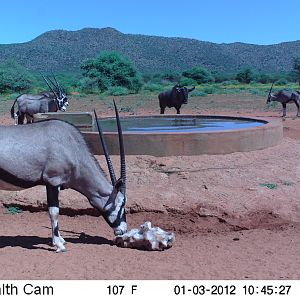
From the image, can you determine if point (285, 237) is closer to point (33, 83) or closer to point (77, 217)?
point (77, 217)

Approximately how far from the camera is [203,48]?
99938 millimetres

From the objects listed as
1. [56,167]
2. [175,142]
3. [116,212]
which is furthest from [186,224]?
[175,142]

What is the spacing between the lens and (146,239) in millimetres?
5977

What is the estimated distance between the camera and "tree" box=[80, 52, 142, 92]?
161 ft

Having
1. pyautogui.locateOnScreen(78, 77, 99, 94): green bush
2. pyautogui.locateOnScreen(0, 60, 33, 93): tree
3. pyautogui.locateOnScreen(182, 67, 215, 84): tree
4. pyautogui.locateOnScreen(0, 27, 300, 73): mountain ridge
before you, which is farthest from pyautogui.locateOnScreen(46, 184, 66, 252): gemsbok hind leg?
pyautogui.locateOnScreen(0, 27, 300, 73): mountain ridge

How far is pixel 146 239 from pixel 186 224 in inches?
46.4

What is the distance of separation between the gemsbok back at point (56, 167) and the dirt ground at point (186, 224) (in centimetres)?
48

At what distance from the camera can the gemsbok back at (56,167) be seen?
19.4 feet

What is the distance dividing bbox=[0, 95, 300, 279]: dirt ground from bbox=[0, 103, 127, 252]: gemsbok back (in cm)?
48

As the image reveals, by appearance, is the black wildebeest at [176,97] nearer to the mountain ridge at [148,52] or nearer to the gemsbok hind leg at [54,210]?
the gemsbok hind leg at [54,210]

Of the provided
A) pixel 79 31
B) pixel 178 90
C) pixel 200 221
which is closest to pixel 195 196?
pixel 200 221

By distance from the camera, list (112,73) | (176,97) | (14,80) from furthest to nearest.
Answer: (112,73) → (14,80) → (176,97)

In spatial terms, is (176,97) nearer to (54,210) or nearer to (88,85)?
(54,210)

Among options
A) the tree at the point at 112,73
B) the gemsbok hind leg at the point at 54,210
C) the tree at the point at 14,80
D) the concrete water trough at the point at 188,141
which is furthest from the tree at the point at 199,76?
the gemsbok hind leg at the point at 54,210
